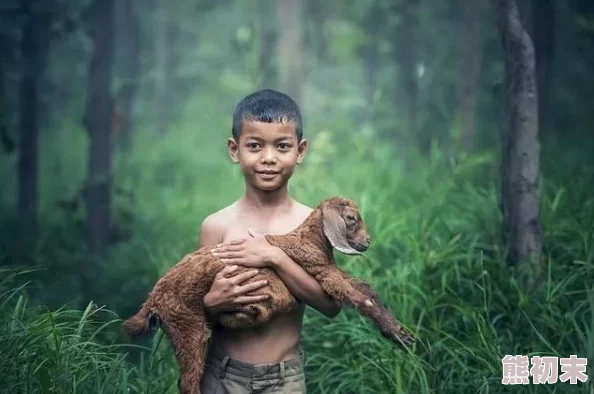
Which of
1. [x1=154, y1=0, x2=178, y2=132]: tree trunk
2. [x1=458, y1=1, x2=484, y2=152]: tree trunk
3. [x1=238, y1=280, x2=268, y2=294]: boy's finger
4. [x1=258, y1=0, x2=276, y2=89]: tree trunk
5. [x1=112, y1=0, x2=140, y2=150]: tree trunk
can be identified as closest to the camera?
[x1=238, y1=280, x2=268, y2=294]: boy's finger

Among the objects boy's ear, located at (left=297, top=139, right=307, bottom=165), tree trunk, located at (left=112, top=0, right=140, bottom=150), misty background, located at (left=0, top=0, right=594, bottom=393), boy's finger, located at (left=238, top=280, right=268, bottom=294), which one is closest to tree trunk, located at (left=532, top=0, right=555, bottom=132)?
misty background, located at (left=0, top=0, right=594, bottom=393)

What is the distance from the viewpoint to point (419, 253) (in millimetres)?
5117

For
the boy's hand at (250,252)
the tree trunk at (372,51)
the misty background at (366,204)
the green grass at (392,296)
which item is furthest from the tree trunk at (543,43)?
the tree trunk at (372,51)

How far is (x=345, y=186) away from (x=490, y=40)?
270 inches

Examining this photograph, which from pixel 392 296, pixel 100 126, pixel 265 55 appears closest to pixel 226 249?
pixel 392 296

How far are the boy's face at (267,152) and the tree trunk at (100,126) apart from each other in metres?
5.20

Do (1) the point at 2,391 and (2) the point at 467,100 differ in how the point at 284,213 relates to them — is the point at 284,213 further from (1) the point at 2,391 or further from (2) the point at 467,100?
(2) the point at 467,100

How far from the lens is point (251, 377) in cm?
290

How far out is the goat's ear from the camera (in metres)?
2.93

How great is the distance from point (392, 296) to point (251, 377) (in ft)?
6.78

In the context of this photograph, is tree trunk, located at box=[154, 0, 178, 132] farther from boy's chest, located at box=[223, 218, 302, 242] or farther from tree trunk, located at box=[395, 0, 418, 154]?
boy's chest, located at box=[223, 218, 302, 242]

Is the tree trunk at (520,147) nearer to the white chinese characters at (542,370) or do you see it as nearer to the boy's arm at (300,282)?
the white chinese characters at (542,370)

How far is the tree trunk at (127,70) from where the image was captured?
12781mm

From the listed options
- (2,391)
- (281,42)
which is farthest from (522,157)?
(281,42)
